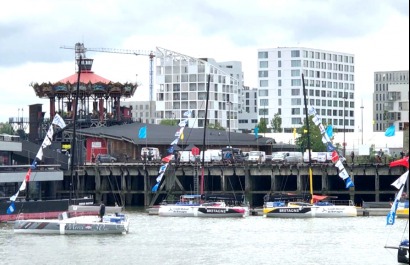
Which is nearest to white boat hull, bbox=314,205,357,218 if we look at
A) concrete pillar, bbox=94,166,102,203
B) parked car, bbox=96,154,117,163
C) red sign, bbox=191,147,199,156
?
concrete pillar, bbox=94,166,102,203

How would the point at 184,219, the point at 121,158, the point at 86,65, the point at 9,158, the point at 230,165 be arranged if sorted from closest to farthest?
the point at 184,219
the point at 9,158
the point at 230,165
the point at 121,158
the point at 86,65

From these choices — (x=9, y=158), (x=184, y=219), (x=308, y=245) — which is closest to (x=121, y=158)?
(x=9, y=158)

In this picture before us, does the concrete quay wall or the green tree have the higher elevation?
the green tree

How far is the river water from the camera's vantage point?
2731 inches

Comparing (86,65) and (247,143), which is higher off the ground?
(86,65)

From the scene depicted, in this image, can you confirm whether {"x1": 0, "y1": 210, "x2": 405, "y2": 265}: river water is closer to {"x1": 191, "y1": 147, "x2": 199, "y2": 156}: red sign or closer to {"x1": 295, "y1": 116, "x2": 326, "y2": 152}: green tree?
{"x1": 191, "y1": 147, "x2": 199, "y2": 156}: red sign

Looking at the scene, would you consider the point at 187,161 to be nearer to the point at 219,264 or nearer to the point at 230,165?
the point at 230,165

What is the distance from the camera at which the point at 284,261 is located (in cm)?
6862

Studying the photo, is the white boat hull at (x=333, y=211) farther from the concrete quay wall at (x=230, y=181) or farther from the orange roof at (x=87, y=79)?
the orange roof at (x=87, y=79)

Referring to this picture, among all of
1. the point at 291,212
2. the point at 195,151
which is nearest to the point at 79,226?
the point at 291,212

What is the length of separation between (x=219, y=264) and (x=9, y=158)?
48852 millimetres

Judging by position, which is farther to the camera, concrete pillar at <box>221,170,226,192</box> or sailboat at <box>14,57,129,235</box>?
concrete pillar at <box>221,170,226,192</box>

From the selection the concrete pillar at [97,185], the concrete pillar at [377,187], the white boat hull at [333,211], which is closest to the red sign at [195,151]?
the concrete pillar at [97,185]

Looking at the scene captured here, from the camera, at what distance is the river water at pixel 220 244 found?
69.4m
